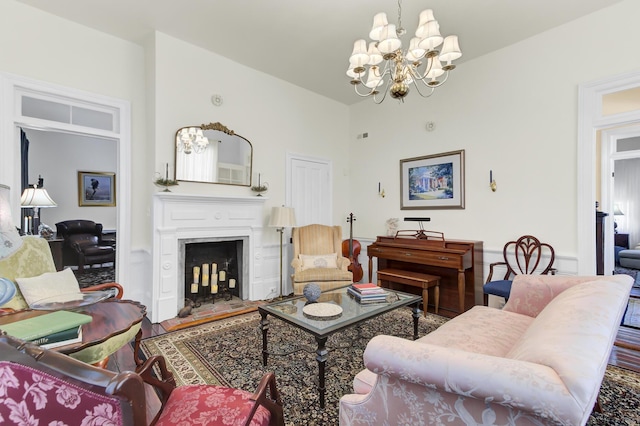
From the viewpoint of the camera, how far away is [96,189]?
251 inches

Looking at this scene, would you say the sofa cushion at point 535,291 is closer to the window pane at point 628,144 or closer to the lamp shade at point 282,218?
the lamp shade at point 282,218

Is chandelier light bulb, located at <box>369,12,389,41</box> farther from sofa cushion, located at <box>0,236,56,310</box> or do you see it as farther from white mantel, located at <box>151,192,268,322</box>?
sofa cushion, located at <box>0,236,56,310</box>

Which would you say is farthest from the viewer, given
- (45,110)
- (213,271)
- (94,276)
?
(94,276)

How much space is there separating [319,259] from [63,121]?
3.31 m

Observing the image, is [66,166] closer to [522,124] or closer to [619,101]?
[522,124]

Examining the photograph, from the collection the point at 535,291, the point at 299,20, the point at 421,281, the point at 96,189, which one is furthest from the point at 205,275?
the point at 96,189

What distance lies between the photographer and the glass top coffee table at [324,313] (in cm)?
184

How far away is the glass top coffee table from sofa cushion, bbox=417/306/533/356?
47 cm

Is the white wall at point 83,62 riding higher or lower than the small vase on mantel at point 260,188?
higher

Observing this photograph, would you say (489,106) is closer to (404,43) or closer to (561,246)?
(404,43)

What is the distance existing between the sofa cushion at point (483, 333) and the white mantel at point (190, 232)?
2721 mm

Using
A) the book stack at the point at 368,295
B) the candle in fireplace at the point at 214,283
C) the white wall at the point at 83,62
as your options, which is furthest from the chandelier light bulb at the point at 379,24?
the candle in fireplace at the point at 214,283

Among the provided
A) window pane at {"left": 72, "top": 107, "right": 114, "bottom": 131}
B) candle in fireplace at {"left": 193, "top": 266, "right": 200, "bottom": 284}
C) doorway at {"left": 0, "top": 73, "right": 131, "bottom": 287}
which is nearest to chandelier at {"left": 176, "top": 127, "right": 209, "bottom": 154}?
doorway at {"left": 0, "top": 73, "right": 131, "bottom": 287}

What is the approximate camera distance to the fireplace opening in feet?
12.6
